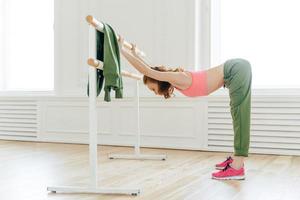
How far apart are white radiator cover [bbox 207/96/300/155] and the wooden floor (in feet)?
0.54

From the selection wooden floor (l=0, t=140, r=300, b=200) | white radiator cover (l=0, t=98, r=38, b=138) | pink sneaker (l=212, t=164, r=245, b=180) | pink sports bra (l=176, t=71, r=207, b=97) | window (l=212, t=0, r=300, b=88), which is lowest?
wooden floor (l=0, t=140, r=300, b=200)

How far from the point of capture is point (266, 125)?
3.84 meters

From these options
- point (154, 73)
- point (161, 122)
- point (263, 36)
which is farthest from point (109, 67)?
point (263, 36)

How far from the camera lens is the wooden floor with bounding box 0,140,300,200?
2.21 metres

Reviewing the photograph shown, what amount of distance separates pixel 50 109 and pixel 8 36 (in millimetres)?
1344

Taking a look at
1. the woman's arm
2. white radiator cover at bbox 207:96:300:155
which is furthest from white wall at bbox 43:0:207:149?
the woman's arm

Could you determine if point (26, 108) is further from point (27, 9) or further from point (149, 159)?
point (149, 159)

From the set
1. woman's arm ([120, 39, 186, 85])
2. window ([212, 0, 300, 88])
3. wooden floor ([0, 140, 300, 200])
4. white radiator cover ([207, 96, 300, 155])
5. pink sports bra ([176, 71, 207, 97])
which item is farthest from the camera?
window ([212, 0, 300, 88])

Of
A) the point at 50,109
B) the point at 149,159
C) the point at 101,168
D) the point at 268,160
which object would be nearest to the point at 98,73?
the point at 101,168

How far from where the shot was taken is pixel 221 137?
13.2 feet

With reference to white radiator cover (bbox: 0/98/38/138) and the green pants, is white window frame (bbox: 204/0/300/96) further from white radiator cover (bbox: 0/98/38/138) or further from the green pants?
white radiator cover (bbox: 0/98/38/138)

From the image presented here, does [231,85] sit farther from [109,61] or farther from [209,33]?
[209,33]

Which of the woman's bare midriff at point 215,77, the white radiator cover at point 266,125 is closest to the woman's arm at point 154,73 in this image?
the woman's bare midriff at point 215,77

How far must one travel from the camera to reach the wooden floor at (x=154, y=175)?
2.21 m
